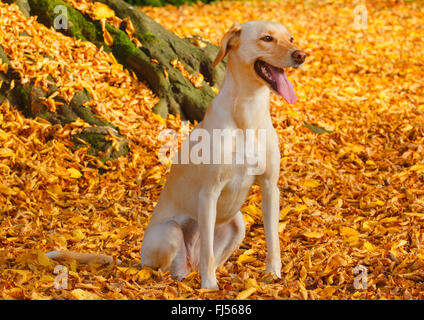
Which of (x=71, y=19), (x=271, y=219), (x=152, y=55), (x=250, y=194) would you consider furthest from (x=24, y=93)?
(x=271, y=219)

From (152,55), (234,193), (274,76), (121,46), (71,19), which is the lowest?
(234,193)

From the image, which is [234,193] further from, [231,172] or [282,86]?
[282,86]

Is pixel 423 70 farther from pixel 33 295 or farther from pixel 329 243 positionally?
pixel 33 295

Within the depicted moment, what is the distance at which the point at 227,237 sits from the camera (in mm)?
4223

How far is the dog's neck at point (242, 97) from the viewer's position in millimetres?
3742

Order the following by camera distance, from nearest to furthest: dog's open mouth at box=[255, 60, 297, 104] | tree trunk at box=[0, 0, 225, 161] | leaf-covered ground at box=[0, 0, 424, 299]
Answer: dog's open mouth at box=[255, 60, 297, 104] → leaf-covered ground at box=[0, 0, 424, 299] → tree trunk at box=[0, 0, 225, 161]

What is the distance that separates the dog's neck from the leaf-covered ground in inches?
38.3

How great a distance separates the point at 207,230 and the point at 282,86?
0.97 meters

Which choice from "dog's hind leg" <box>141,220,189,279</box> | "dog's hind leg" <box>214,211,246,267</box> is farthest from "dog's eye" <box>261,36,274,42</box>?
"dog's hind leg" <box>141,220,189,279</box>

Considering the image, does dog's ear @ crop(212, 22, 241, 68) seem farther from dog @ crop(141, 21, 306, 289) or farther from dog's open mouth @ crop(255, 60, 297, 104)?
dog's open mouth @ crop(255, 60, 297, 104)

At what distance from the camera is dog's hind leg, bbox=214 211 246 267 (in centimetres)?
422

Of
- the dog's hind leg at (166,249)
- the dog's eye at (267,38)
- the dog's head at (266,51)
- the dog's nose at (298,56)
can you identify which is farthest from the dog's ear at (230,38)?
the dog's hind leg at (166,249)

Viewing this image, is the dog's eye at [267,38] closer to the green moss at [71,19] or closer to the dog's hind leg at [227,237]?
the dog's hind leg at [227,237]

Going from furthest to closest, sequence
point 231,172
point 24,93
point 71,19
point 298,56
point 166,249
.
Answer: point 71,19
point 24,93
point 166,249
point 231,172
point 298,56
